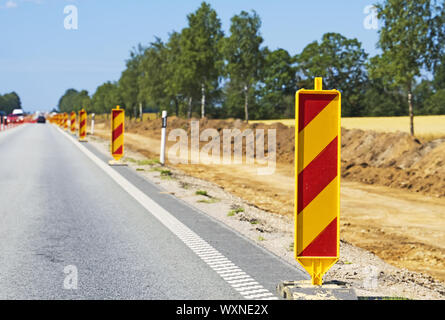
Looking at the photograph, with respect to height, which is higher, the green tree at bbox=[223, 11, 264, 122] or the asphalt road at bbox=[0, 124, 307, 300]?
the green tree at bbox=[223, 11, 264, 122]

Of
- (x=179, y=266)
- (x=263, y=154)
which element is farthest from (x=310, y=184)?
(x=263, y=154)

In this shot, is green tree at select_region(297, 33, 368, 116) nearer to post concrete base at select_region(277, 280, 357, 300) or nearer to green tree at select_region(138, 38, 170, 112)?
green tree at select_region(138, 38, 170, 112)

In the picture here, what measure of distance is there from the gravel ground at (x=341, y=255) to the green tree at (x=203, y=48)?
5098 cm

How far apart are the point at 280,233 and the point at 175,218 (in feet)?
5.14

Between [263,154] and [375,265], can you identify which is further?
[263,154]

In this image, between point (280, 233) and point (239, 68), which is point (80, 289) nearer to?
point (280, 233)

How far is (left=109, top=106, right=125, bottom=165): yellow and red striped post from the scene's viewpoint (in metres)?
15.5

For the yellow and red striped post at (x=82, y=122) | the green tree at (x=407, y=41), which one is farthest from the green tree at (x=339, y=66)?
the yellow and red striped post at (x=82, y=122)

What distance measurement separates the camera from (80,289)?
4273 mm

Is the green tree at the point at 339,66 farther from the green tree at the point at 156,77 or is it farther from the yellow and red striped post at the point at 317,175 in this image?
the yellow and red striped post at the point at 317,175

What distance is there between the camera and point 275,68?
9544cm

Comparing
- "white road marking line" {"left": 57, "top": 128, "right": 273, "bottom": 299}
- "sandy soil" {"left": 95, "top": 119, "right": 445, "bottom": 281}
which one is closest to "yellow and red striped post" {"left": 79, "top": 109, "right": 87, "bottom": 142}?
"sandy soil" {"left": 95, "top": 119, "right": 445, "bottom": 281}

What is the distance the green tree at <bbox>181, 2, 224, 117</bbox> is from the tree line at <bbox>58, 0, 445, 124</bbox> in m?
0.12

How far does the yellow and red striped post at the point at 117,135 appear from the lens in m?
15.5
